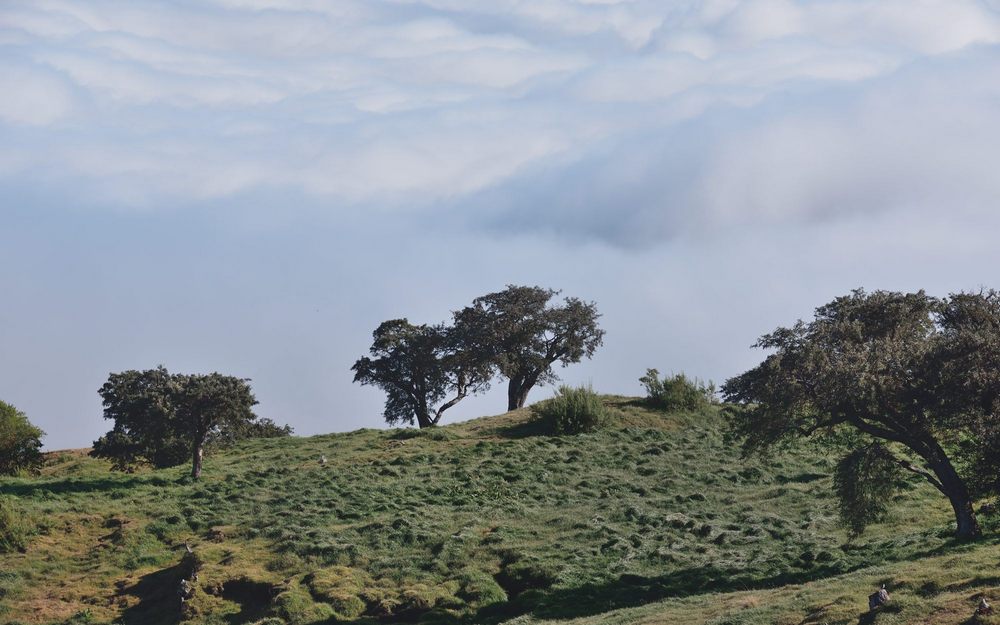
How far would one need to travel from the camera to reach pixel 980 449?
2995 centimetres

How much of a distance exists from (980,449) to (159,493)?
34538mm

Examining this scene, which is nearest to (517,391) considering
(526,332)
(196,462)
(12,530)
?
(526,332)

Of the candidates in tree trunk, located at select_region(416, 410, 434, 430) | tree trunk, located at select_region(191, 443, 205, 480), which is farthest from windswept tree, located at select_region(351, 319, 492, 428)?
tree trunk, located at select_region(191, 443, 205, 480)

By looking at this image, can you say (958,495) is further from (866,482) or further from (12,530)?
(12,530)

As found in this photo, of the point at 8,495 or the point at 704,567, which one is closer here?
the point at 704,567

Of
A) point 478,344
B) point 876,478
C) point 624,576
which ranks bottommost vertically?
point 624,576

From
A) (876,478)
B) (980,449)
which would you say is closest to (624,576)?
(876,478)

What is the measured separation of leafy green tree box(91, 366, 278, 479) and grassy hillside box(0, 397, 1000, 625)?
1.42 metres

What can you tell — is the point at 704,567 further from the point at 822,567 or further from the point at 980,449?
the point at 980,449

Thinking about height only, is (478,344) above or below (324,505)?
above

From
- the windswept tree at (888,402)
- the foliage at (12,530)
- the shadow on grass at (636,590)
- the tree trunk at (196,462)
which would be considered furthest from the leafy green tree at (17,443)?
the windswept tree at (888,402)

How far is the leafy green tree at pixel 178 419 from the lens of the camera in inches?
1934

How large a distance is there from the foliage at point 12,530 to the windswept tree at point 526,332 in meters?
34.5

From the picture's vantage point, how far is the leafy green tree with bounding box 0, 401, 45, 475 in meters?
53.9
